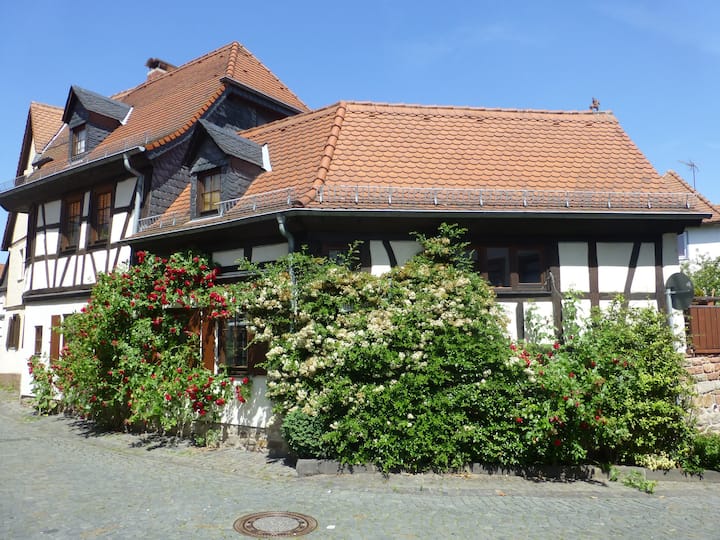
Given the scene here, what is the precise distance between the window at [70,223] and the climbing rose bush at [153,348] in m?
3.72

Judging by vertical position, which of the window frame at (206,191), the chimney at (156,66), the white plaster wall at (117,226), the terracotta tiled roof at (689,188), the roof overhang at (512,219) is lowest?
the roof overhang at (512,219)

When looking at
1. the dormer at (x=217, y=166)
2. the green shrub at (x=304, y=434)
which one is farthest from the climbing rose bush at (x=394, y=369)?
the dormer at (x=217, y=166)

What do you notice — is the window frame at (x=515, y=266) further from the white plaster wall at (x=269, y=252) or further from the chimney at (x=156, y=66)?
the chimney at (x=156, y=66)

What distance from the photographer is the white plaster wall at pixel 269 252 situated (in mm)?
9641

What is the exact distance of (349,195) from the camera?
31.4ft

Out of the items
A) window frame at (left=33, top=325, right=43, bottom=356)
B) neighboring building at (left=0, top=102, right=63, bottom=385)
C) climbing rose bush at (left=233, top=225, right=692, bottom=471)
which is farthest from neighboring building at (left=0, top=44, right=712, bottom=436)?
neighboring building at (left=0, top=102, right=63, bottom=385)

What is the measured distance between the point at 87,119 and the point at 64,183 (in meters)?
1.91

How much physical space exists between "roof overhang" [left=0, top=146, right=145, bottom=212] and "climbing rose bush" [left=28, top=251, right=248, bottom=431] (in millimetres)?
3067

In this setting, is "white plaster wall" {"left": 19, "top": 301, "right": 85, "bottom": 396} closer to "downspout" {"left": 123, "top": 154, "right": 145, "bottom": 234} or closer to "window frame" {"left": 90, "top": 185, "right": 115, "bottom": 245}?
"window frame" {"left": 90, "top": 185, "right": 115, "bottom": 245}

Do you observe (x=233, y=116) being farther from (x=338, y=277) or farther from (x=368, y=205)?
(x=338, y=277)

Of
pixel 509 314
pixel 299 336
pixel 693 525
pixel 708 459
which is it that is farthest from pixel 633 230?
pixel 299 336

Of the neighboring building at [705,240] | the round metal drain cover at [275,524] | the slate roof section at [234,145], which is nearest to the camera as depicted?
the round metal drain cover at [275,524]

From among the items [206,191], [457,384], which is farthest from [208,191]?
[457,384]

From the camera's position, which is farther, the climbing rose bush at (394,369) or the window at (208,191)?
the window at (208,191)
